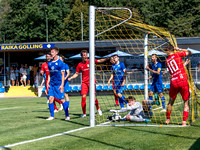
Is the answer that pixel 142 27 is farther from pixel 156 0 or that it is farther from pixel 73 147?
pixel 156 0

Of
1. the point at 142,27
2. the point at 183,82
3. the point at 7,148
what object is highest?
the point at 142,27

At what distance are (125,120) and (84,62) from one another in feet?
8.61

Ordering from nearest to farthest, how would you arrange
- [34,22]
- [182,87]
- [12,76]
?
[182,87], [12,76], [34,22]

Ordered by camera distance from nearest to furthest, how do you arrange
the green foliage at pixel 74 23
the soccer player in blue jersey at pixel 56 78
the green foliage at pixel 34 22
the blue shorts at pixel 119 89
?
the soccer player in blue jersey at pixel 56 78
the blue shorts at pixel 119 89
the green foliage at pixel 74 23
the green foliage at pixel 34 22

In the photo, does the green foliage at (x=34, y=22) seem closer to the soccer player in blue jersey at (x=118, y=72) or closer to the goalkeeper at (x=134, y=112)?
the soccer player in blue jersey at (x=118, y=72)

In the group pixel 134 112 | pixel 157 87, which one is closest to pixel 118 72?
pixel 157 87

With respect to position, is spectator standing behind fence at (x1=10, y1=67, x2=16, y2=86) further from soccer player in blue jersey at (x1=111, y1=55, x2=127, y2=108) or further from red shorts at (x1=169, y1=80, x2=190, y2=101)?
red shorts at (x1=169, y1=80, x2=190, y2=101)

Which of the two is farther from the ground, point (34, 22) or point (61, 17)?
point (61, 17)

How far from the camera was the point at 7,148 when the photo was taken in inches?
246

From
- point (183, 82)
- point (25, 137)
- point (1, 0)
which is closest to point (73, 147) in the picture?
point (25, 137)

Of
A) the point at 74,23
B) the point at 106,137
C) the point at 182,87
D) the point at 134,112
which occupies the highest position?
the point at 74,23

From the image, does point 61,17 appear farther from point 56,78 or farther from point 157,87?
point 56,78

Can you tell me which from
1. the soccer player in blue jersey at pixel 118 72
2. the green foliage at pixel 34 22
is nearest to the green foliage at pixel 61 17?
the green foliage at pixel 34 22

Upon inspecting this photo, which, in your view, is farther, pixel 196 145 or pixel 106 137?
pixel 106 137
